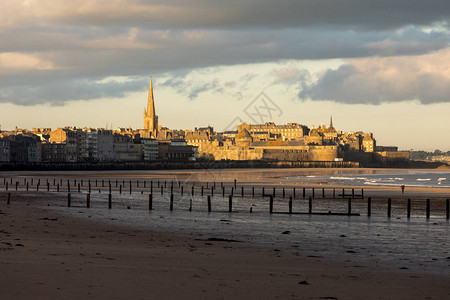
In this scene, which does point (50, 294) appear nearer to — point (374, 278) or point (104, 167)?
point (374, 278)

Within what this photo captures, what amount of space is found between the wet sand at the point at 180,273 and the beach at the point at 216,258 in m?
0.02

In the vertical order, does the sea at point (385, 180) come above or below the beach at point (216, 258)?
below

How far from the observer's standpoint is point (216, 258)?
1684 cm

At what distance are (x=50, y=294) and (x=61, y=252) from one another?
5314mm

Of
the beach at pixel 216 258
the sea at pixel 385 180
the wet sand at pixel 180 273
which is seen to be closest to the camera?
the wet sand at pixel 180 273

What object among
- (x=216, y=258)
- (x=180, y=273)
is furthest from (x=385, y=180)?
(x=180, y=273)

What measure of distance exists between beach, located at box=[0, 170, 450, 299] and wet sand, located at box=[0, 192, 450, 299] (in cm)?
2

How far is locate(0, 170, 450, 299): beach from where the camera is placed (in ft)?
41.3

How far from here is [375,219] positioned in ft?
98.5

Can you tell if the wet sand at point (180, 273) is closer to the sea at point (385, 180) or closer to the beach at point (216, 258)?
the beach at point (216, 258)

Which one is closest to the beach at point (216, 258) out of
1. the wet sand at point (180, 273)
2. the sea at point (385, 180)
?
the wet sand at point (180, 273)

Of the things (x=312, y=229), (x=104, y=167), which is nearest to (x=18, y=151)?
(x=104, y=167)

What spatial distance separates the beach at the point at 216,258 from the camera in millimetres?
12594

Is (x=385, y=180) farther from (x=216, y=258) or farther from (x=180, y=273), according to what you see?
(x=180, y=273)
